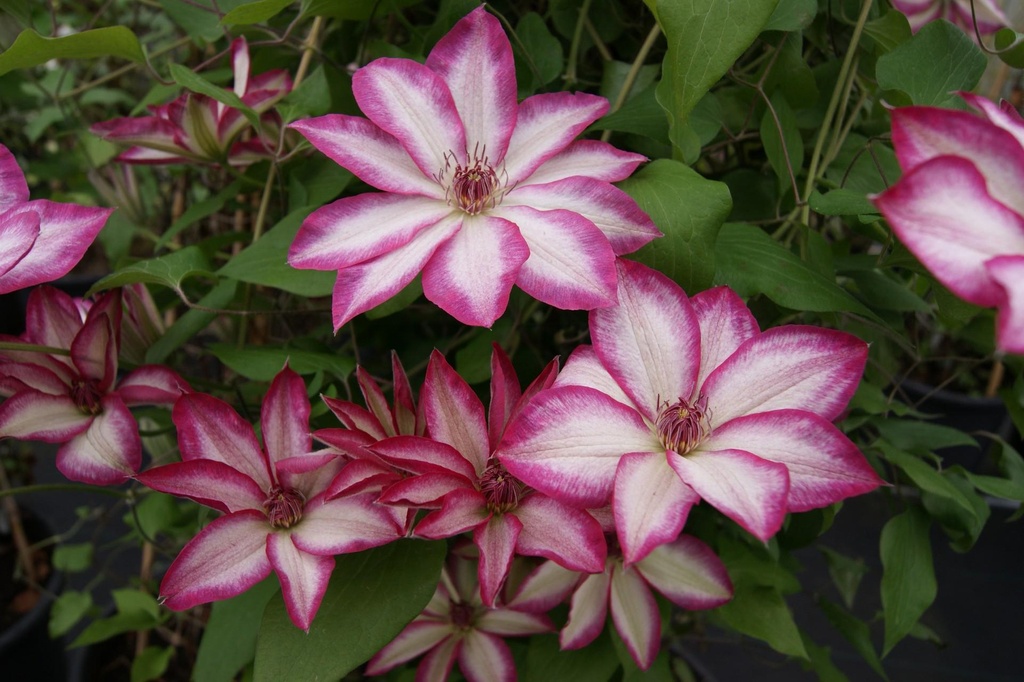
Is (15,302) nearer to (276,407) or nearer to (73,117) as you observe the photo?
(73,117)

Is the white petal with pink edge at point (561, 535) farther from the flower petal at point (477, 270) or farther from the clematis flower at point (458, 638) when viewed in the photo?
the clematis flower at point (458, 638)

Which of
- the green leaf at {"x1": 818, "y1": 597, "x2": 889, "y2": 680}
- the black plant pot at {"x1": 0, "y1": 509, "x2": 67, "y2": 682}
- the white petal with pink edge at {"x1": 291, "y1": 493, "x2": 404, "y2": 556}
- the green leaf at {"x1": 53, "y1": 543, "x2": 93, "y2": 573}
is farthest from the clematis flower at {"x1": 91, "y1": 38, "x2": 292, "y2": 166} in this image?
the black plant pot at {"x1": 0, "y1": 509, "x2": 67, "y2": 682}

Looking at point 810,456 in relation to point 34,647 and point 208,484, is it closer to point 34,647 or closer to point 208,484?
point 208,484

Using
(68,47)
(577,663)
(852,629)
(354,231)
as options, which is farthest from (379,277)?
(852,629)

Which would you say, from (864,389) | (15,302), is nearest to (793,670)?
(864,389)

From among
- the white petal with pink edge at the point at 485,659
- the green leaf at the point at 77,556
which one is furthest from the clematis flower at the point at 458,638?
the green leaf at the point at 77,556

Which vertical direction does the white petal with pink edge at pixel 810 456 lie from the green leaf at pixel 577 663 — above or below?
above
